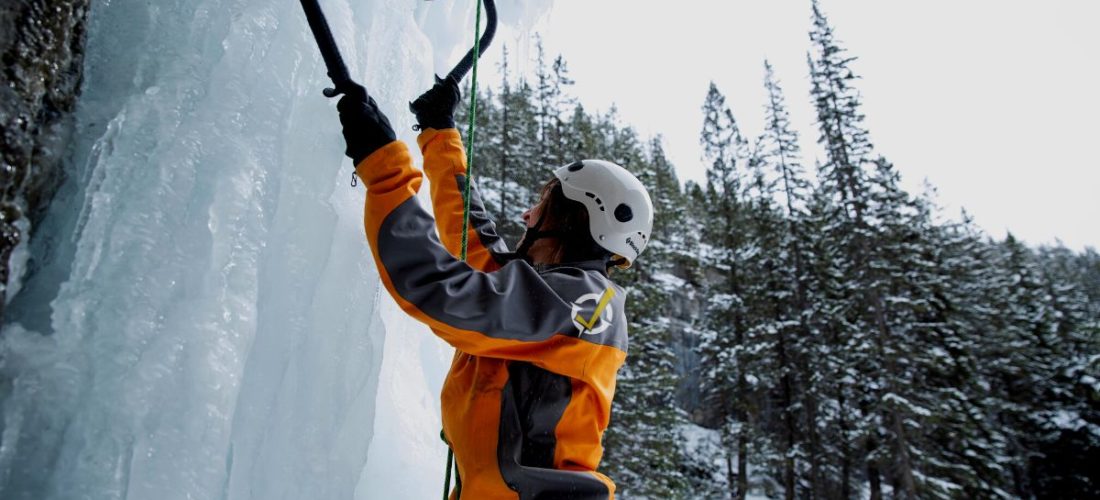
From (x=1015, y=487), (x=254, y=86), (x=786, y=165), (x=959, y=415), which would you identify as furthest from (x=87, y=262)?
(x=1015, y=487)

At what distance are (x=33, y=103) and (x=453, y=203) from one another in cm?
126

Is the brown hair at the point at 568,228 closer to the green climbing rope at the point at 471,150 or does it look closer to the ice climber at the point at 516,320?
the ice climber at the point at 516,320

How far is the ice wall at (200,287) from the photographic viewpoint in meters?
1.47

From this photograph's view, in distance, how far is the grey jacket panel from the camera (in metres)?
1.49

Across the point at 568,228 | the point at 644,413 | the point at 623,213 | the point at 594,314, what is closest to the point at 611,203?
the point at 623,213

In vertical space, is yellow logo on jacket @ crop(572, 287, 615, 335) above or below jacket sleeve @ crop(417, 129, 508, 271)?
below

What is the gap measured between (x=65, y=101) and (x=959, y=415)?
19363mm

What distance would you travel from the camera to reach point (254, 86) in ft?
6.75

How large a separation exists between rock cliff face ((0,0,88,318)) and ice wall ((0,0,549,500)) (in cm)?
9

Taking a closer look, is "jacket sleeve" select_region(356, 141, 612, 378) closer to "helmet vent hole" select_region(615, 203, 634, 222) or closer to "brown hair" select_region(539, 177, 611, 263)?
"brown hair" select_region(539, 177, 611, 263)

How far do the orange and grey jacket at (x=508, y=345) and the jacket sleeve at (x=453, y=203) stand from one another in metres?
0.44

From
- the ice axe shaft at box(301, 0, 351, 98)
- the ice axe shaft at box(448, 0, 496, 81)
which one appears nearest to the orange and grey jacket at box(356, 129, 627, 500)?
the ice axe shaft at box(301, 0, 351, 98)

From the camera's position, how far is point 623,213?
2107 millimetres

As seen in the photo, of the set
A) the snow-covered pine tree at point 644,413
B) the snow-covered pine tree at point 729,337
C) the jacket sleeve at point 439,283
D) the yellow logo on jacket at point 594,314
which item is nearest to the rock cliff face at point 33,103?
the jacket sleeve at point 439,283
